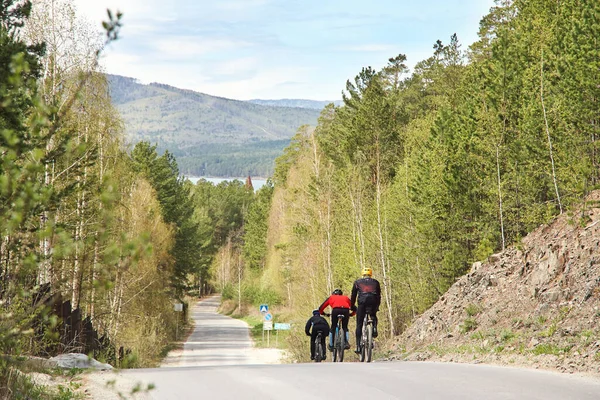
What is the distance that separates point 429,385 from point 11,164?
24.7 ft

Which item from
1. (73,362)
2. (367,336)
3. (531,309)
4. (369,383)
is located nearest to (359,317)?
(367,336)

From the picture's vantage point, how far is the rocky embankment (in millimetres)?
13562

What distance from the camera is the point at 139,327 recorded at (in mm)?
38719

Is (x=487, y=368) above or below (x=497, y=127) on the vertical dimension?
below

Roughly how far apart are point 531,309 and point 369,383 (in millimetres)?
7787

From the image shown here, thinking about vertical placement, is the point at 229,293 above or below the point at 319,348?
below

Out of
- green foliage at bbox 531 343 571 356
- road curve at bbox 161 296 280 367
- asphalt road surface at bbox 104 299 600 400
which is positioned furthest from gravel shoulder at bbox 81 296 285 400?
green foliage at bbox 531 343 571 356

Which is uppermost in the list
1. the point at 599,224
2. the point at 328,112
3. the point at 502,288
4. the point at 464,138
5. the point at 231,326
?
the point at 328,112

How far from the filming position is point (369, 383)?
10.8 meters

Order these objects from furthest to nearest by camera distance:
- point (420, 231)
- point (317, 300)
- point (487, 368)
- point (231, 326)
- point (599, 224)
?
point (231, 326) → point (317, 300) → point (420, 231) → point (599, 224) → point (487, 368)

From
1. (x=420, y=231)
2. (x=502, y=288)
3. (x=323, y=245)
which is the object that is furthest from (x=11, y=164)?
(x=323, y=245)

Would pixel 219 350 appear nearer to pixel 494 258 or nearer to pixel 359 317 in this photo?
pixel 494 258

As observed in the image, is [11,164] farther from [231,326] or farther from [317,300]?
[231,326]

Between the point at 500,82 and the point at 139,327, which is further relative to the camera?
the point at 139,327
